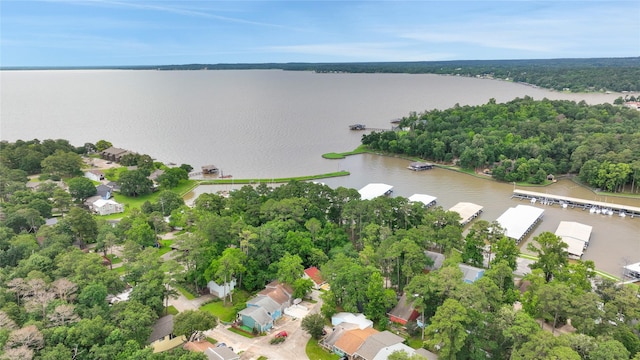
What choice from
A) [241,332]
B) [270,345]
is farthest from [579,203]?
[241,332]

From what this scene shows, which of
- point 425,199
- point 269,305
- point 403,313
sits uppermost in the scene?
point 425,199

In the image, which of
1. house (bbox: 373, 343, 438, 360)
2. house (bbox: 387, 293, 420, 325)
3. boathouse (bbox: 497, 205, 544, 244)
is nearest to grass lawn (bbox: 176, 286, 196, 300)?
house (bbox: 387, 293, 420, 325)

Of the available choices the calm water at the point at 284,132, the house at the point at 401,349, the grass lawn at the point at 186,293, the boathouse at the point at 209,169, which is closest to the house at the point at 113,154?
the calm water at the point at 284,132

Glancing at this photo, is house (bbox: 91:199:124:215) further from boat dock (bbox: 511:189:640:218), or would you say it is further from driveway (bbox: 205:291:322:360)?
boat dock (bbox: 511:189:640:218)

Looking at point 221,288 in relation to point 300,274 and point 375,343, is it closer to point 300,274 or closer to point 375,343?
point 300,274

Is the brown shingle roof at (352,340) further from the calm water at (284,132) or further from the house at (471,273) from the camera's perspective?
the calm water at (284,132)

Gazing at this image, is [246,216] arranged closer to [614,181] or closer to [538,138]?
[614,181]
